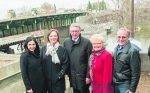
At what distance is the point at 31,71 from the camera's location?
557 centimetres

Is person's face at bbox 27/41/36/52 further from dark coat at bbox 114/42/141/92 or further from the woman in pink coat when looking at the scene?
dark coat at bbox 114/42/141/92

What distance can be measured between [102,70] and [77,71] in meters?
0.51

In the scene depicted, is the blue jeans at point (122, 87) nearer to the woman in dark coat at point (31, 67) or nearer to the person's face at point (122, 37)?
the person's face at point (122, 37)

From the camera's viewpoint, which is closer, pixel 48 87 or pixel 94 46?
pixel 94 46

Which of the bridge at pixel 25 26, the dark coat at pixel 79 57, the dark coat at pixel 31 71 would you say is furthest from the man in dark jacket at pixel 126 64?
the bridge at pixel 25 26

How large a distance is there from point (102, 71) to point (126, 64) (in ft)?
1.19

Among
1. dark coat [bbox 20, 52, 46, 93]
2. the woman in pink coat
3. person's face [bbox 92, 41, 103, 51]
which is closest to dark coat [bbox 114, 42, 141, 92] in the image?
the woman in pink coat

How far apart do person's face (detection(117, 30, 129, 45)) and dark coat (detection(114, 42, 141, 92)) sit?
8cm

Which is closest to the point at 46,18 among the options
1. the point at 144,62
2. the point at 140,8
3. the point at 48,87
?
the point at 140,8

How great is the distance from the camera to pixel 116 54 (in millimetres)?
5195

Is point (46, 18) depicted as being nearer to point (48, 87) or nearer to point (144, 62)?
point (144, 62)

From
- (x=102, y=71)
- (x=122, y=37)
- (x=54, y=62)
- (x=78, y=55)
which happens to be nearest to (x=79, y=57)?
(x=78, y=55)

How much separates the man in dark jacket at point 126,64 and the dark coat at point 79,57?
566mm

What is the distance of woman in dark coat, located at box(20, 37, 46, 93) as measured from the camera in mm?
5458
